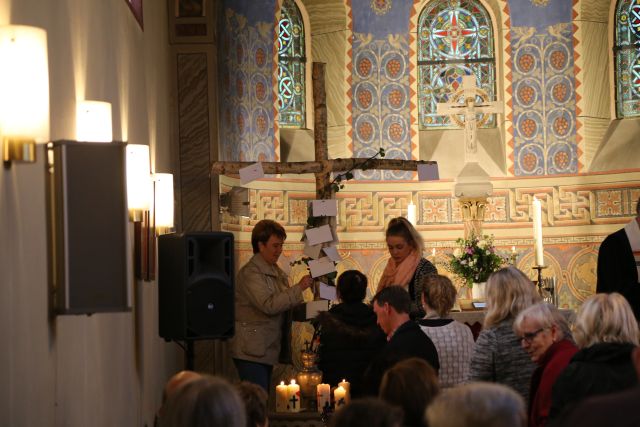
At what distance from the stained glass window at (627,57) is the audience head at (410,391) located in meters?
9.48

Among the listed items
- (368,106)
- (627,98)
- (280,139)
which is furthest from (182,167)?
(627,98)

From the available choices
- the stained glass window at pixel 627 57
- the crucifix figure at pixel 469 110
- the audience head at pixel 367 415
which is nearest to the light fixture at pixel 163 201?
the audience head at pixel 367 415

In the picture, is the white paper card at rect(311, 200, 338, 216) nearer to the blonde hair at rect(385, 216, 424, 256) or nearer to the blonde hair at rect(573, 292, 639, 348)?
the blonde hair at rect(385, 216, 424, 256)

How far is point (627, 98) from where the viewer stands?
1197 cm

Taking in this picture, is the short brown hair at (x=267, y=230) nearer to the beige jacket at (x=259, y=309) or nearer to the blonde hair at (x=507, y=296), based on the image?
the beige jacket at (x=259, y=309)

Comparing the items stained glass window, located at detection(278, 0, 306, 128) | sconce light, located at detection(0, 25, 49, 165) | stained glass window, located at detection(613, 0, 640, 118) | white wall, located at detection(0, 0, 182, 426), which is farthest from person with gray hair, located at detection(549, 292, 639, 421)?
stained glass window, located at detection(613, 0, 640, 118)

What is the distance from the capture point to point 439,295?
200 inches

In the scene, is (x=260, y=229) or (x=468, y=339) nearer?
(x=468, y=339)

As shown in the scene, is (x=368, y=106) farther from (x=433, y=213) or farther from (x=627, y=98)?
(x=627, y=98)

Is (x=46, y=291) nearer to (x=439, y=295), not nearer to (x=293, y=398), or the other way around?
(x=439, y=295)

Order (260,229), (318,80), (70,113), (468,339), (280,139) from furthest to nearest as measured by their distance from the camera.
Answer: (280,139), (318,80), (260,229), (468,339), (70,113)

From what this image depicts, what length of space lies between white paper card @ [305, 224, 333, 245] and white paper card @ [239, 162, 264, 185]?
0.58m

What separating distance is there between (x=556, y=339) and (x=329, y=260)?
164 inches

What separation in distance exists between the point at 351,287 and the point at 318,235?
264 cm
